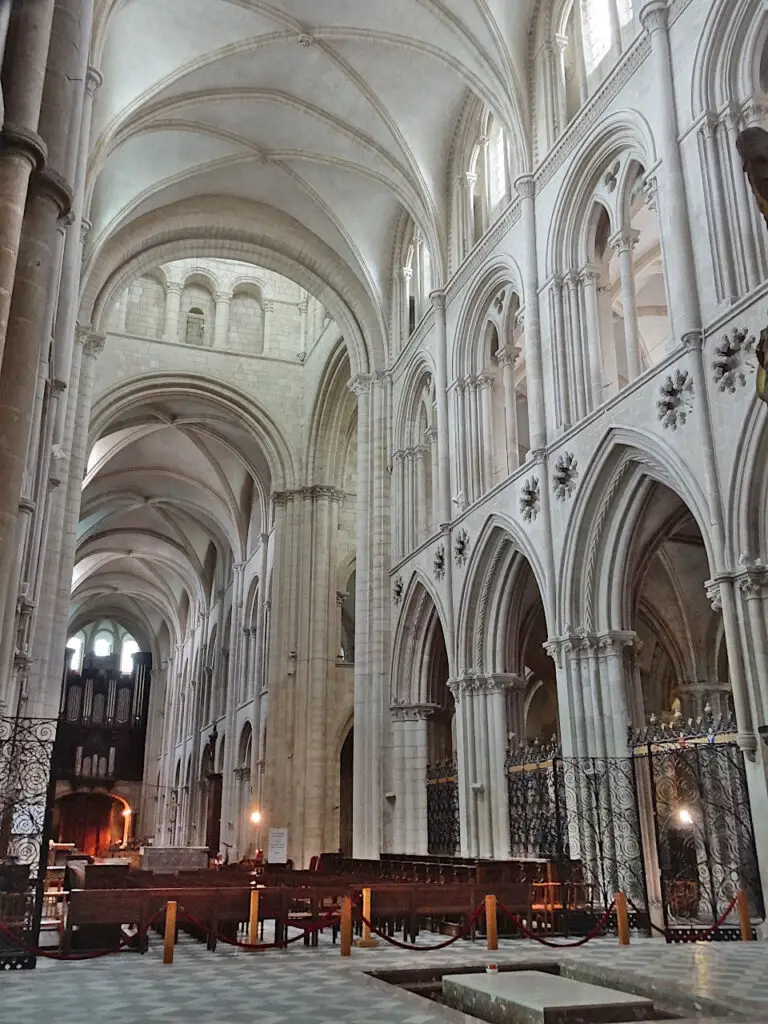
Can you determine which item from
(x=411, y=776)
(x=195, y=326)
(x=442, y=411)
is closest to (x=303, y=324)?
(x=195, y=326)

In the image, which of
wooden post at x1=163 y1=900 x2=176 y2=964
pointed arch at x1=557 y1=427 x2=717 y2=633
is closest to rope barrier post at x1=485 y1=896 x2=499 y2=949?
wooden post at x1=163 y1=900 x2=176 y2=964

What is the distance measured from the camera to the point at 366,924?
10180 mm

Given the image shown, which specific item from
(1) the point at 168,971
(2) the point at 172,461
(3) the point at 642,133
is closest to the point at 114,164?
(3) the point at 642,133

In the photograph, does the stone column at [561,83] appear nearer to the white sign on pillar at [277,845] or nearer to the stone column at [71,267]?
the stone column at [71,267]

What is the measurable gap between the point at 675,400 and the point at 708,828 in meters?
5.29

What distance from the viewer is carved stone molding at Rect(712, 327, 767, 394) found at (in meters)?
11.1

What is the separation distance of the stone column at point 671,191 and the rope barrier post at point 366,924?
757 cm

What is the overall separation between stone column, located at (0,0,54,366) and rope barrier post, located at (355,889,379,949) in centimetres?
675

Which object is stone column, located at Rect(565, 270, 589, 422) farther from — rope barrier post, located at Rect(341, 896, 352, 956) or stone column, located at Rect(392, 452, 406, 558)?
rope barrier post, located at Rect(341, 896, 352, 956)

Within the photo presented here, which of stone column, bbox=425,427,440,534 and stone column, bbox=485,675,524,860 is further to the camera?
stone column, bbox=425,427,440,534

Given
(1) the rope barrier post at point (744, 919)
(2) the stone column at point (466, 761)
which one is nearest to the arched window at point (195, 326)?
(2) the stone column at point (466, 761)

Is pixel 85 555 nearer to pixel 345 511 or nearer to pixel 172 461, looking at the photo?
pixel 172 461

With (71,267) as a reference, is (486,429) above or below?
below

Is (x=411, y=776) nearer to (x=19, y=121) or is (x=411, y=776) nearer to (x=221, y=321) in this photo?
(x=19, y=121)
